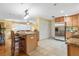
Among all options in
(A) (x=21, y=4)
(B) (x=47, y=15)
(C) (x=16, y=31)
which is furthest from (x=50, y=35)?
(A) (x=21, y=4)

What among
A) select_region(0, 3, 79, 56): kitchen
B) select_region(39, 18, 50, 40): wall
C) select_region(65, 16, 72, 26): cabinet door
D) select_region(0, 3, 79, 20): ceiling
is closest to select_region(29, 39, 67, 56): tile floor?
select_region(0, 3, 79, 56): kitchen

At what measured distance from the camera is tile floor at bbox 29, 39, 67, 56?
1.99 meters

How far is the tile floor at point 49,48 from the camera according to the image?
1.99 m

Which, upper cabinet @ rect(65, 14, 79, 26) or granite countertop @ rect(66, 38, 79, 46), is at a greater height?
upper cabinet @ rect(65, 14, 79, 26)

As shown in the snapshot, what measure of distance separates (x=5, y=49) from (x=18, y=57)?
11.8 inches

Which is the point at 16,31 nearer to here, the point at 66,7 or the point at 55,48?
the point at 55,48

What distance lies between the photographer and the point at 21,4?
1.92 metres

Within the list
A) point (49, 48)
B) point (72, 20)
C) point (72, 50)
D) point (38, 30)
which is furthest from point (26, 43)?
point (72, 20)

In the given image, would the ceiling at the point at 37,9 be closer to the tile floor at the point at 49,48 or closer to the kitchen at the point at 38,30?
the kitchen at the point at 38,30

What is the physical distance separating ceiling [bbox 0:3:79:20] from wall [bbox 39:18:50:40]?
0.33 ft

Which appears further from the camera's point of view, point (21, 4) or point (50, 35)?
point (50, 35)

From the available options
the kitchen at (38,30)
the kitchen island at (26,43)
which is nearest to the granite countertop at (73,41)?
the kitchen at (38,30)

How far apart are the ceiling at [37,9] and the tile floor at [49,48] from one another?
0.51 metres

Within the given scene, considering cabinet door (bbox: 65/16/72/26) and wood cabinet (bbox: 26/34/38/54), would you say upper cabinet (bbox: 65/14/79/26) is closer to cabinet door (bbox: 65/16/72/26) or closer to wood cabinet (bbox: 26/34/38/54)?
cabinet door (bbox: 65/16/72/26)
